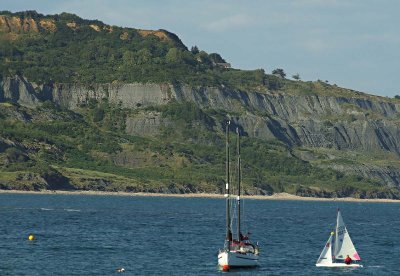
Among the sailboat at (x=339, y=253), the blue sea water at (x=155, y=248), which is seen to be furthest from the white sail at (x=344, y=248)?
the blue sea water at (x=155, y=248)

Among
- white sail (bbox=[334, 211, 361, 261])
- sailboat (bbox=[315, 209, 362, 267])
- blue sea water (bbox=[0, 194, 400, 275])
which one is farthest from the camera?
sailboat (bbox=[315, 209, 362, 267])

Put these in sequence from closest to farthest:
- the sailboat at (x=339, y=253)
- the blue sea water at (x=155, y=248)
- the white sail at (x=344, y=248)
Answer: the blue sea water at (x=155, y=248) < the white sail at (x=344, y=248) < the sailboat at (x=339, y=253)

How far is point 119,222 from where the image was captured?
19475 cm

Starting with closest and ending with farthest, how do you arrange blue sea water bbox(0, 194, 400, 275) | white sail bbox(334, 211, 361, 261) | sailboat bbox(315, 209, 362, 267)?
blue sea water bbox(0, 194, 400, 275), white sail bbox(334, 211, 361, 261), sailboat bbox(315, 209, 362, 267)

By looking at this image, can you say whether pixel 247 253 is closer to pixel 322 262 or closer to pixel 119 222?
pixel 322 262

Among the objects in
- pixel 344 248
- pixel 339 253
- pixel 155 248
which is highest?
pixel 344 248

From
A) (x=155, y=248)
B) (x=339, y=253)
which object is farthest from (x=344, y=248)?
(x=155, y=248)

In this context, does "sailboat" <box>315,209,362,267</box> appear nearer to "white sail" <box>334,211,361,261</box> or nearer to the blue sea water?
"white sail" <box>334,211,361,261</box>

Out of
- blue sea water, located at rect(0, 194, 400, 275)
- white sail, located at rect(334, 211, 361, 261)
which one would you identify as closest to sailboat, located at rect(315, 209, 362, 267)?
white sail, located at rect(334, 211, 361, 261)

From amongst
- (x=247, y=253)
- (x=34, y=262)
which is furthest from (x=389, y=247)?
(x=34, y=262)

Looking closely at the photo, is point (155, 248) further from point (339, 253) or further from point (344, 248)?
point (344, 248)

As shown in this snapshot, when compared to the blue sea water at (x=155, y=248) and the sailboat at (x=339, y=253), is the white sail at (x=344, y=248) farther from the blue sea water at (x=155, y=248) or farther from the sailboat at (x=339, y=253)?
the blue sea water at (x=155, y=248)

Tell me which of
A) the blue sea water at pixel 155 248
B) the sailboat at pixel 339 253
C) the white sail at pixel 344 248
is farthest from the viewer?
the sailboat at pixel 339 253

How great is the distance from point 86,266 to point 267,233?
64.8m
